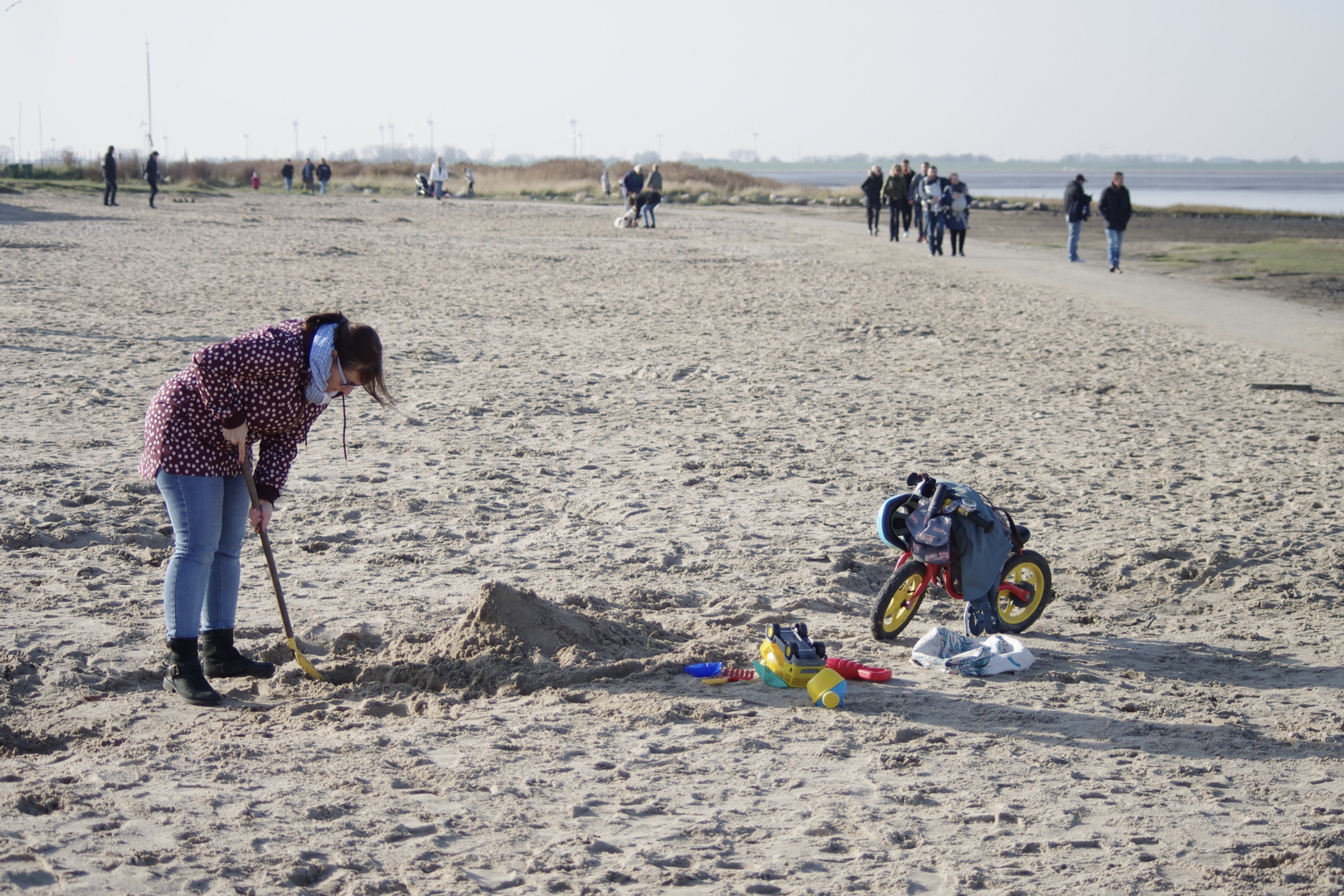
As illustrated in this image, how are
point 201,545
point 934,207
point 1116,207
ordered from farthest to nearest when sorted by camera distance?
point 934,207 < point 1116,207 < point 201,545

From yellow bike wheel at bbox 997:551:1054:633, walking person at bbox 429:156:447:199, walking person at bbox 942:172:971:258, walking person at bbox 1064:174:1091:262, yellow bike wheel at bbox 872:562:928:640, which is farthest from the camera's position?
walking person at bbox 429:156:447:199

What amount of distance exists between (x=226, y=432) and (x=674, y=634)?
6.77ft

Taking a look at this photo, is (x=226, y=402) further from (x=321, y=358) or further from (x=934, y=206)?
Result: (x=934, y=206)

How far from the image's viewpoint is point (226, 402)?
4.03 meters

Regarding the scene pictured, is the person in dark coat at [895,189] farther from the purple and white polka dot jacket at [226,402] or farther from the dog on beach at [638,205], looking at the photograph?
the purple and white polka dot jacket at [226,402]

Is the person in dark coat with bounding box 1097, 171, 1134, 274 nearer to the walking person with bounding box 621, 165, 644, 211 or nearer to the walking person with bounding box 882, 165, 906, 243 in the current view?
the walking person with bounding box 882, 165, 906, 243

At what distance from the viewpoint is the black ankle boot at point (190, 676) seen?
4.31 metres

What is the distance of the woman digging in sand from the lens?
4.02 m

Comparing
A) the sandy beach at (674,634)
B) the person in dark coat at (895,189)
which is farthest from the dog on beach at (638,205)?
the sandy beach at (674,634)

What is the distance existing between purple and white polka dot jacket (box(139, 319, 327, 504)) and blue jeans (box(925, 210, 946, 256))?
20.4 meters

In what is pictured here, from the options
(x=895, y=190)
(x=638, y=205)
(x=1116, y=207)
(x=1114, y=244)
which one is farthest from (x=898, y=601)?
(x=638, y=205)

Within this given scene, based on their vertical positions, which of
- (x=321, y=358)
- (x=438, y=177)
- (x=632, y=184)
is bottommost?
(x=321, y=358)

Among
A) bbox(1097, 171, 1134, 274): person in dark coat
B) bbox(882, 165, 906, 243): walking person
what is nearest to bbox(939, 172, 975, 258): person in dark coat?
bbox(882, 165, 906, 243): walking person

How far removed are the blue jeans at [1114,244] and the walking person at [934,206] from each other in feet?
11.1
